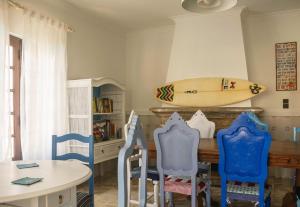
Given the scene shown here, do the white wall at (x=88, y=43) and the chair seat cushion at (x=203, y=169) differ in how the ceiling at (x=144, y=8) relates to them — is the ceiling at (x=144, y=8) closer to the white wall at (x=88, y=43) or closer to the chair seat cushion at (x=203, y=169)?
the white wall at (x=88, y=43)

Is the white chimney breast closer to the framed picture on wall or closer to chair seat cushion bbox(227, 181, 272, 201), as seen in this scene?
the framed picture on wall

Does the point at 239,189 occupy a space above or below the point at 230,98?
below

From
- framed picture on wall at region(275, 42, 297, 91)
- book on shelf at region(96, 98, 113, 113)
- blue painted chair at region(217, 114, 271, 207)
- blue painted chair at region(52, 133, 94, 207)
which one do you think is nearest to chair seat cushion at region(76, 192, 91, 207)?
blue painted chair at region(52, 133, 94, 207)

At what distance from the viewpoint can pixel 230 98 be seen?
4.08 meters

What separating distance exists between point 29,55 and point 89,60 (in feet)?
4.23

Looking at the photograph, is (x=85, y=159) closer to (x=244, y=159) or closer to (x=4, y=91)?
(x=4, y=91)

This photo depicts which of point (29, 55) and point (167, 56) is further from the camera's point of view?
point (167, 56)

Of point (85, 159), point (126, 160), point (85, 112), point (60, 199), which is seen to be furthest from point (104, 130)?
point (126, 160)

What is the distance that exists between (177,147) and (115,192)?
1.65 m

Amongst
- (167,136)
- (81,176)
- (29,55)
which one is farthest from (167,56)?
(81,176)

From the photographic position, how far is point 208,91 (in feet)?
13.9

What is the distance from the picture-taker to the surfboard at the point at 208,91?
4.01m

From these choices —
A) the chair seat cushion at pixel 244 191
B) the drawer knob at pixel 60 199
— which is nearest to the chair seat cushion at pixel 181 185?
the chair seat cushion at pixel 244 191

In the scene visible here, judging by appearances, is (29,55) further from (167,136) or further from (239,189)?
(239,189)
